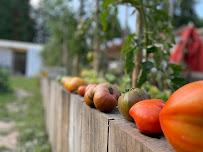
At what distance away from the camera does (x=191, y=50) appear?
13.8 ft

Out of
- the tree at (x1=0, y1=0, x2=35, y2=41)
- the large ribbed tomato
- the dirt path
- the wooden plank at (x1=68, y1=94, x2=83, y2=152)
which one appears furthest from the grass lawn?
the tree at (x1=0, y1=0, x2=35, y2=41)

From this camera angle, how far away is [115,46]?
7684 mm

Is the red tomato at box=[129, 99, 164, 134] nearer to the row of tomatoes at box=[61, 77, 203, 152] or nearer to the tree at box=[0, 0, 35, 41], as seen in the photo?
the row of tomatoes at box=[61, 77, 203, 152]

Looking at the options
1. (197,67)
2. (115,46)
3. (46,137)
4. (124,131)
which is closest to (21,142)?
(46,137)

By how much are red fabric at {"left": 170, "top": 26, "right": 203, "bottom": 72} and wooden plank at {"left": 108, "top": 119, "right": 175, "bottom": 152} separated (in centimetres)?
358

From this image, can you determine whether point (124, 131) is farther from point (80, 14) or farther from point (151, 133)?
point (80, 14)

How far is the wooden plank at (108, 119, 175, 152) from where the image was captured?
653 millimetres

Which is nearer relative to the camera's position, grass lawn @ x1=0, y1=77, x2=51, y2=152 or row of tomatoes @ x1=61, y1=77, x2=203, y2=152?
row of tomatoes @ x1=61, y1=77, x2=203, y2=152

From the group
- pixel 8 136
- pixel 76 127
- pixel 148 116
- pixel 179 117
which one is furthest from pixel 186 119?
pixel 8 136

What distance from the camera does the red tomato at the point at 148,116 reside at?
73cm

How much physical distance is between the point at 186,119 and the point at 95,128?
0.63 meters

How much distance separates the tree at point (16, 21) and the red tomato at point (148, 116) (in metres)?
31.4

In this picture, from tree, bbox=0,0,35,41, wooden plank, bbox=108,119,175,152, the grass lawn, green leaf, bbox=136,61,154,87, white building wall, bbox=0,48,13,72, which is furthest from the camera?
tree, bbox=0,0,35,41

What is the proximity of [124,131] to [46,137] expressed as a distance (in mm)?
3015
